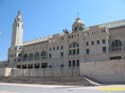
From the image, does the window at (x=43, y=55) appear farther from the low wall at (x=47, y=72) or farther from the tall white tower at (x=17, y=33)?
the low wall at (x=47, y=72)

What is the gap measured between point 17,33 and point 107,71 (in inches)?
2093

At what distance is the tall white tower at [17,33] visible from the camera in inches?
3255

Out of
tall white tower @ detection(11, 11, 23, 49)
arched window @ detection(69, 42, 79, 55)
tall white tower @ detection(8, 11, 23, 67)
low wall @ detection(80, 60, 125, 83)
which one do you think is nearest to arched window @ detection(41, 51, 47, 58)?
arched window @ detection(69, 42, 79, 55)

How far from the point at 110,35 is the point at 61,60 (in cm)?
1873

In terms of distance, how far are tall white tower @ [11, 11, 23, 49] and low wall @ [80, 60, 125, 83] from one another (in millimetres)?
46944

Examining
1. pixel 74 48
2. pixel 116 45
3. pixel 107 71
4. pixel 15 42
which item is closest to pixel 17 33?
pixel 15 42

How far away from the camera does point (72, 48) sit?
63562mm

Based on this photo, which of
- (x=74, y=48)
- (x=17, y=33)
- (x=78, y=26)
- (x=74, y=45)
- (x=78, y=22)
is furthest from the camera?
(x=17, y=33)

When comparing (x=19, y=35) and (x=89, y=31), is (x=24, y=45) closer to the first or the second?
(x=19, y=35)

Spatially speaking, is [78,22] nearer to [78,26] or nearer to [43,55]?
[78,26]

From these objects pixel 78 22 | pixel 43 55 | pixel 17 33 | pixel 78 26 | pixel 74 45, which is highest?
pixel 78 22

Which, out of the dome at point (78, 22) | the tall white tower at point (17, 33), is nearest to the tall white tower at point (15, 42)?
the tall white tower at point (17, 33)

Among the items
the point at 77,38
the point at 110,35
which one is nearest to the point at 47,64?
the point at 77,38

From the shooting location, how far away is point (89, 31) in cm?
5947
